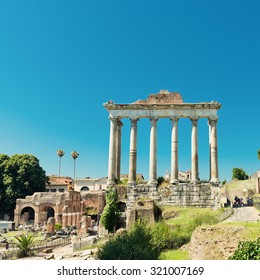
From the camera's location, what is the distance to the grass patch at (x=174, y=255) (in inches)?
547

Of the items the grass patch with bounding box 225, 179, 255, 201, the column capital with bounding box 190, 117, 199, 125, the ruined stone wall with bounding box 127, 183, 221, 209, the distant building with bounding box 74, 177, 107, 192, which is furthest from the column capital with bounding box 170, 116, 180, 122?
the distant building with bounding box 74, 177, 107, 192

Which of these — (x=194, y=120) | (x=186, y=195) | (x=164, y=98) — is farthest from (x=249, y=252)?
(x=164, y=98)

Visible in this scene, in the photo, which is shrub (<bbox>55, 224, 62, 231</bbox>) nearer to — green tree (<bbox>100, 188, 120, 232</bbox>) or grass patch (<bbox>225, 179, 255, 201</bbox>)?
green tree (<bbox>100, 188, 120, 232</bbox>)

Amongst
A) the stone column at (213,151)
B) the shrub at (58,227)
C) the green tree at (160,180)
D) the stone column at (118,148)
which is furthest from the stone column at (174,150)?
the shrub at (58,227)

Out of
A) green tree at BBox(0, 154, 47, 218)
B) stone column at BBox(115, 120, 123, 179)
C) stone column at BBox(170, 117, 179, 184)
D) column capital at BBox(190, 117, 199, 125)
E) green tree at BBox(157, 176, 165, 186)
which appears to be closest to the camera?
stone column at BBox(170, 117, 179, 184)

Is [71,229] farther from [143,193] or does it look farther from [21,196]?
[21,196]

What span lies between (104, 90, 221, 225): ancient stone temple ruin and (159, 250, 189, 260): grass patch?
13.3m

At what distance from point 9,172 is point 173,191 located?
28626 millimetres

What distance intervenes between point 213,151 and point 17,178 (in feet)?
96.2

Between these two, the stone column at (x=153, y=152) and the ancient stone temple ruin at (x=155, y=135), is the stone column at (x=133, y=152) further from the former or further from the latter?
the stone column at (x=153, y=152)

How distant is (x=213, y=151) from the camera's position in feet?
101

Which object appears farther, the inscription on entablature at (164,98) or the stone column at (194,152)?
the inscription on entablature at (164,98)

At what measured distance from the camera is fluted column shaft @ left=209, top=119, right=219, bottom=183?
3026cm
